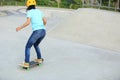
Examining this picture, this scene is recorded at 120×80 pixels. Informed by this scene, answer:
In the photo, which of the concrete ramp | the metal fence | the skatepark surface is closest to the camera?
the skatepark surface

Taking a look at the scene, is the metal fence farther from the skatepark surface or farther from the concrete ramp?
the concrete ramp

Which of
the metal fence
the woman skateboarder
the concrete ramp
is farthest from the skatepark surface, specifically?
the metal fence

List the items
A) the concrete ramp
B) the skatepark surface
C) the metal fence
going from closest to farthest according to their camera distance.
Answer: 1. the skatepark surface
2. the concrete ramp
3. the metal fence

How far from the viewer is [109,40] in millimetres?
12984

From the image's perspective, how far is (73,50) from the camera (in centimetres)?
1198

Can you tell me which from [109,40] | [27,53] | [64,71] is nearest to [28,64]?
[27,53]

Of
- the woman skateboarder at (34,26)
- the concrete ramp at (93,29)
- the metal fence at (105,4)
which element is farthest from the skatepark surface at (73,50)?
the metal fence at (105,4)

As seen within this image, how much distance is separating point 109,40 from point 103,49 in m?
0.89

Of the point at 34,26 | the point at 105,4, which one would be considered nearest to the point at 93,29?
the point at 34,26

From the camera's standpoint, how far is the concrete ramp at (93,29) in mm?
13000

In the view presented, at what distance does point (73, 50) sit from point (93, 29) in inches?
95.5

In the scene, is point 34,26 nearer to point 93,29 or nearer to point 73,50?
point 73,50

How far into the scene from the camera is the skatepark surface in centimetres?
938

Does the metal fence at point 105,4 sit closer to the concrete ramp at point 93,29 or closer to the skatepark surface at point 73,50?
the skatepark surface at point 73,50
